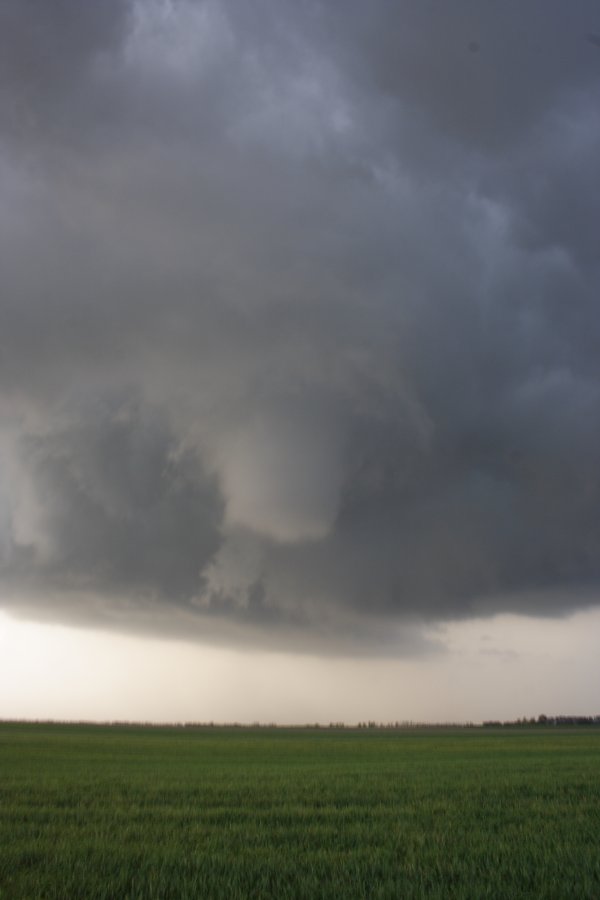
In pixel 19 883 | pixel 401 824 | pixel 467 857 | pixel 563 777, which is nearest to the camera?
pixel 19 883

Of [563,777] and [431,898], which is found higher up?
[431,898]

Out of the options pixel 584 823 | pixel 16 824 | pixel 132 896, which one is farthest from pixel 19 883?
pixel 584 823

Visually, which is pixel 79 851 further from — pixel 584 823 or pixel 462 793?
pixel 462 793

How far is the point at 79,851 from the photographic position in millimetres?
11625

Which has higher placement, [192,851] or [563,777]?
[192,851]

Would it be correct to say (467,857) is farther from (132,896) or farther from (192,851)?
(132,896)

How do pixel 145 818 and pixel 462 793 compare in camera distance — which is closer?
pixel 145 818

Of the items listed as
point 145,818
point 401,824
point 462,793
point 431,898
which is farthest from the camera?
point 462,793

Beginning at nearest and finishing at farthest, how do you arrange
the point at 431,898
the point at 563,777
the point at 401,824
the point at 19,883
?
the point at 431,898 < the point at 19,883 < the point at 401,824 < the point at 563,777

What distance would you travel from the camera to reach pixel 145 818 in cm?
1582

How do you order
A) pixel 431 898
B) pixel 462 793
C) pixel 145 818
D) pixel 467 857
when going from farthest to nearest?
pixel 462 793, pixel 145 818, pixel 467 857, pixel 431 898

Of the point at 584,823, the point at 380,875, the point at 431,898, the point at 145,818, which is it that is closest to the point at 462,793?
the point at 584,823

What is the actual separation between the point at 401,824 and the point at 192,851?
5.23 m

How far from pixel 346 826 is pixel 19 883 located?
24.4 feet
